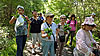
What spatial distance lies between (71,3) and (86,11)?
1.44 meters

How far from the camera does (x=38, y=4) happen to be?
1780 centimetres

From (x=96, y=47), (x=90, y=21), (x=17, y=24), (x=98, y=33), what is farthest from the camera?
(x=98, y=33)

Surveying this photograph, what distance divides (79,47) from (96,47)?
52 cm

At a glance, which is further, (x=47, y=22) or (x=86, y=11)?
(x=86, y=11)

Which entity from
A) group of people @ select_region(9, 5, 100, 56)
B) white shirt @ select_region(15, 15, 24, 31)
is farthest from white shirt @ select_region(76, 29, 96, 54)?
white shirt @ select_region(15, 15, 24, 31)

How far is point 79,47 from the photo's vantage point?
2.86 metres

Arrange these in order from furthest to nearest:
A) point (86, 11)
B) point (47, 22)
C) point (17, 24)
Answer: point (86, 11)
point (17, 24)
point (47, 22)

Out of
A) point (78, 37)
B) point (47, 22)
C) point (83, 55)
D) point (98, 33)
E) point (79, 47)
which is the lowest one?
point (98, 33)

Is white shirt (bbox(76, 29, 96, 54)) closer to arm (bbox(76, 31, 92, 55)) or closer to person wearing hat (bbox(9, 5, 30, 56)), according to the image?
arm (bbox(76, 31, 92, 55))

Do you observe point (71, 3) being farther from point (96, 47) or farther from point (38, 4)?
point (38, 4)

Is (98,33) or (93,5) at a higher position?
(93,5)

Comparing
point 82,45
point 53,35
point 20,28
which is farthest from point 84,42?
point 20,28

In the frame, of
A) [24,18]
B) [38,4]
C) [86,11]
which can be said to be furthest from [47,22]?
[38,4]

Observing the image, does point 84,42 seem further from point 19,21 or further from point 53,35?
point 19,21
